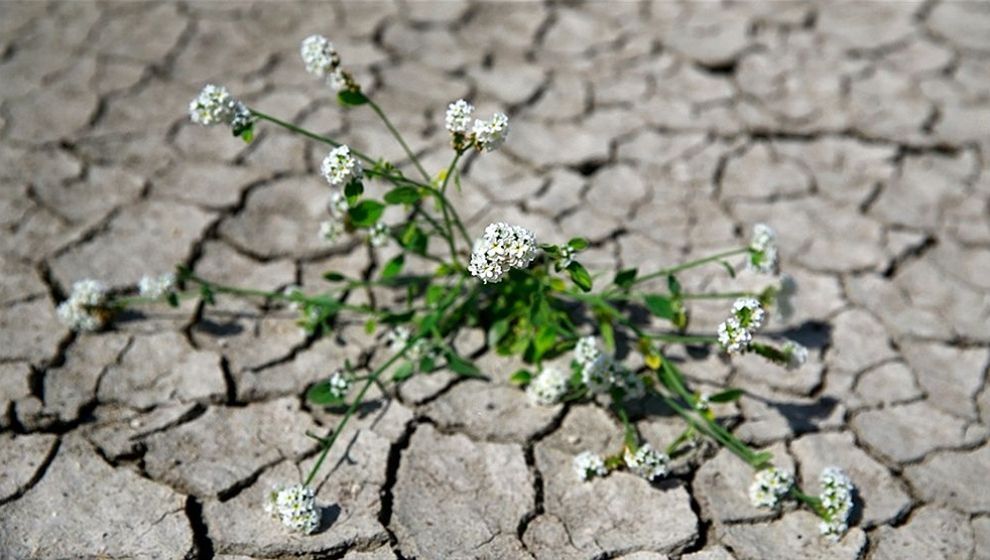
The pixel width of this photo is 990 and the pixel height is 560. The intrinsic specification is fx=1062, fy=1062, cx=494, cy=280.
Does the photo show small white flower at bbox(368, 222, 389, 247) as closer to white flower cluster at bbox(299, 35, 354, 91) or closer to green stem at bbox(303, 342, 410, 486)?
green stem at bbox(303, 342, 410, 486)

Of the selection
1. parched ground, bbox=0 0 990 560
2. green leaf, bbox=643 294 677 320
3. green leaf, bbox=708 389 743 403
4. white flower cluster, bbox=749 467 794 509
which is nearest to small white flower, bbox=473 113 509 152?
green leaf, bbox=643 294 677 320

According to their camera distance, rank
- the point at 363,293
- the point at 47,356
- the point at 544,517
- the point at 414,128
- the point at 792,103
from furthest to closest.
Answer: the point at 792,103 < the point at 414,128 < the point at 363,293 < the point at 47,356 < the point at 544,517

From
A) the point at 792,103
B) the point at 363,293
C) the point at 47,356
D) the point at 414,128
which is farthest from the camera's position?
the point at 792,103

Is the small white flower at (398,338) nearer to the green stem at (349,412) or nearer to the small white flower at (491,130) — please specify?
the green stem at (349,412)

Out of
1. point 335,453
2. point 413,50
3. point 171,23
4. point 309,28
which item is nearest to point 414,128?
point 413,50

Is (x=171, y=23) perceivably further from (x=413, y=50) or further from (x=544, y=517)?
(x=544, y=517)

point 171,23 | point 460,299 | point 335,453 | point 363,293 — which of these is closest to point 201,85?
point 171,23

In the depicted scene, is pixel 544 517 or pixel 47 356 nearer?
pixel 544 517
